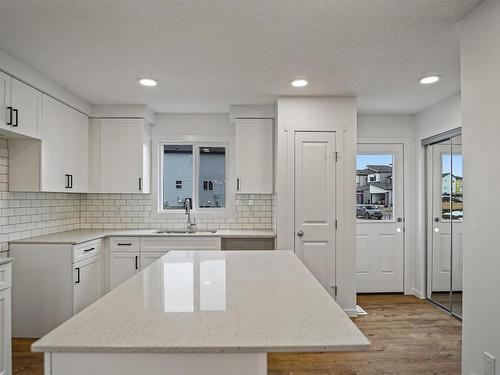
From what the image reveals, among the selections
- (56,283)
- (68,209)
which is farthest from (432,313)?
(68,209)

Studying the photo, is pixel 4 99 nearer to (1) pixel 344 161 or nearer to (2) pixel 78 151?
(2) pixel 78 151

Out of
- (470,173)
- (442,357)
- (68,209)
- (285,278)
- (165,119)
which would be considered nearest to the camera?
(285,278)

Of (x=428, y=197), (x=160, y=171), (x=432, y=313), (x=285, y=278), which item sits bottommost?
(x=432, y=313)

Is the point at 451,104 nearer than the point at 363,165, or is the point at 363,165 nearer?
the point at 451,104

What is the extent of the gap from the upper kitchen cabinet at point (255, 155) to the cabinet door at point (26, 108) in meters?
2.01

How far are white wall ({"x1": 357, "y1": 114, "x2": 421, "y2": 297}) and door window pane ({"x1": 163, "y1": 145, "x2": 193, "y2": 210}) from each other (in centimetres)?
233

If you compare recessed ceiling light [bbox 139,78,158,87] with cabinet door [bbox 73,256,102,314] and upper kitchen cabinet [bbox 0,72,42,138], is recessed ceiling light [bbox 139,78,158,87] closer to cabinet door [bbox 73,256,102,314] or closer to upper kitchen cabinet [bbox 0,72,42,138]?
upper kitchen cabinet [bbox 0,72,42,138]

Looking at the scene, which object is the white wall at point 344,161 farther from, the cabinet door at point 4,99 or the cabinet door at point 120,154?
the cabinet door at point 4,99

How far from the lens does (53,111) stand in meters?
3.39

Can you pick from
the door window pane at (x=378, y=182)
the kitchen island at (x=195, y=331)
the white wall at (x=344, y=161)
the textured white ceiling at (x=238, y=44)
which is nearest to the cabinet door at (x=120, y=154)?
the textured white ceiling at (x=238, y=44)

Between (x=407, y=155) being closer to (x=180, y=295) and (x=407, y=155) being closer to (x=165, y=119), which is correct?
(x=165, y=119)

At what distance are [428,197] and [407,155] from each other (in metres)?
0.63

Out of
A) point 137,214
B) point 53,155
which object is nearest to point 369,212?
point 137,214

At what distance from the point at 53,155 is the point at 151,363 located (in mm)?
2967
